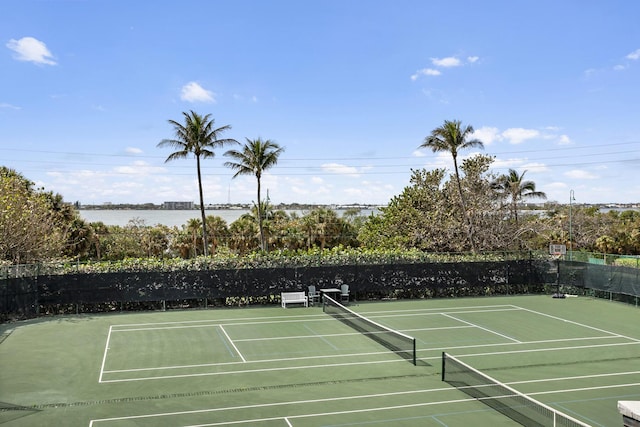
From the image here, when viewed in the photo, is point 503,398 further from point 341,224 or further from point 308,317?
point 341,224

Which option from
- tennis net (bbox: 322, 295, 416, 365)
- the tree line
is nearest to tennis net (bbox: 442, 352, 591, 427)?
tennis net (bbox: 322, 295, 416, 365)

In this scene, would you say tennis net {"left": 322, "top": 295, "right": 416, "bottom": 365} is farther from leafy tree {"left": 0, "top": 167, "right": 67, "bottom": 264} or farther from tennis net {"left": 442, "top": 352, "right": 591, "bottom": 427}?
leafy tree {"left": 0, "top": 167, "right": 67, "bottom": 264}

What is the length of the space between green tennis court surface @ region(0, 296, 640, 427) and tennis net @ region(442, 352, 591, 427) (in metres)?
0.26

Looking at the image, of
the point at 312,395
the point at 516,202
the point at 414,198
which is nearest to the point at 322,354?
the point at 312,395

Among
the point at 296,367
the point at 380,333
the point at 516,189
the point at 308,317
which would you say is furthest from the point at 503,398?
the point at 516,189

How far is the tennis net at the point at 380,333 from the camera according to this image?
1678 cm

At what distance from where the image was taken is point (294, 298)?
2634 cm

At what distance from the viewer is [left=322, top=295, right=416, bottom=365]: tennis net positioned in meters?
16.8

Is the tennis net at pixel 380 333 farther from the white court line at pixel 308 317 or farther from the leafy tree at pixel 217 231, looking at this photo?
the leafy tree at pixel 217 231

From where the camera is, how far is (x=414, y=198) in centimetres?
4494

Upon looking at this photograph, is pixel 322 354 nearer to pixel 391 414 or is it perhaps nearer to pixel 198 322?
pixel 391 414

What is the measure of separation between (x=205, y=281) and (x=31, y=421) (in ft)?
47.1

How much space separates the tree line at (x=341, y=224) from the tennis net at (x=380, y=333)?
13.5m

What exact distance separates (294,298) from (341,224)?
108ft
